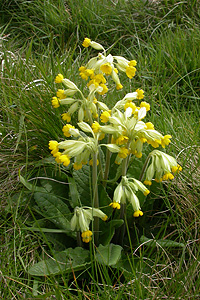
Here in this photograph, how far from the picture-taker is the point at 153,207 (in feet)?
7.26

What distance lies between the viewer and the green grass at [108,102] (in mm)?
1691

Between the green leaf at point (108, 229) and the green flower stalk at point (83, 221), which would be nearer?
the green flower stalk at point (83, 221)

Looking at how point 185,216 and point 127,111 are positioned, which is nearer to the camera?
point 127,111

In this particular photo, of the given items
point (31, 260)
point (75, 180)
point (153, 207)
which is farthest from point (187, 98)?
point (31, 260)

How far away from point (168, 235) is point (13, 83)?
166 cm

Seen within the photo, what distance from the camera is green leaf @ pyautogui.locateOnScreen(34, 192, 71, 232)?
1.94 metres

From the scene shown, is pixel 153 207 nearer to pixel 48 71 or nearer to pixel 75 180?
pixel 75 180

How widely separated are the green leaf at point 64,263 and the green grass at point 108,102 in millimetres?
45

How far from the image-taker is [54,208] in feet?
6.46

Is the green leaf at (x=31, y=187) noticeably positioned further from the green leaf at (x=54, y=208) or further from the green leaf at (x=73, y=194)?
the green leaf at (x=73, y=194)

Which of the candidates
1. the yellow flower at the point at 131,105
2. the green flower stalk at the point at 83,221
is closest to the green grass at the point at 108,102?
the green flower stalk at the point at 83,221

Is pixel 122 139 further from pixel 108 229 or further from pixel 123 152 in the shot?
pixel 108 229

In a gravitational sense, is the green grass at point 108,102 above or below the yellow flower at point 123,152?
below

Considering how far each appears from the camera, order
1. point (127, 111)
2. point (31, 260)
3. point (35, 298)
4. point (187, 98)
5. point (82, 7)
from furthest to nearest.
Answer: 1. point (82, 7)
2. point (187, 98)
3. point (31, 260)
4. point (127, 111)
5. point (35, 298)
